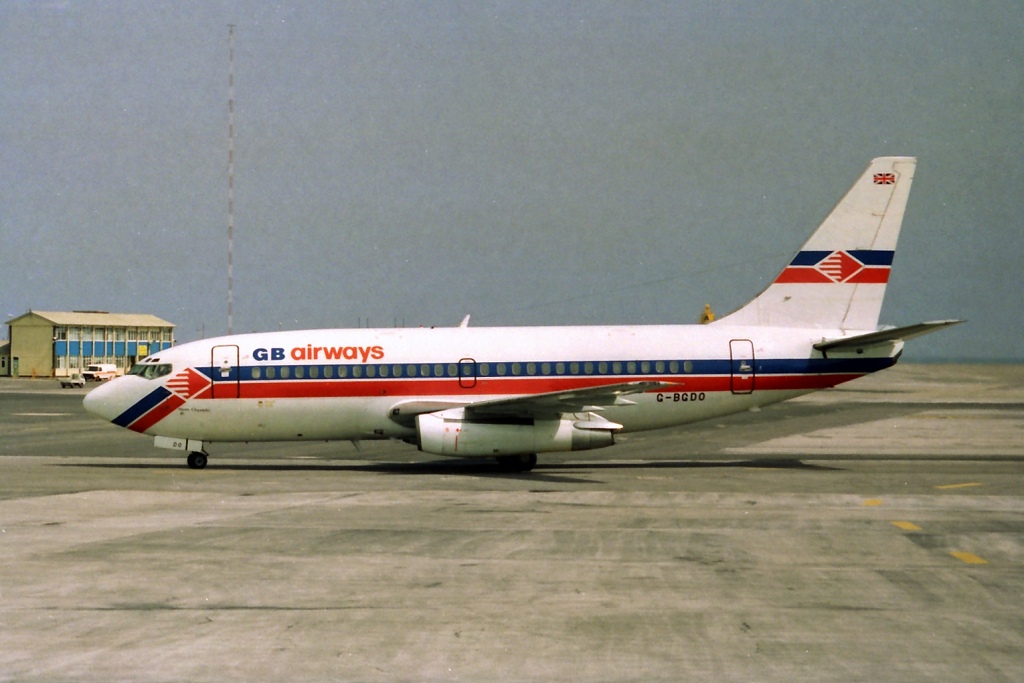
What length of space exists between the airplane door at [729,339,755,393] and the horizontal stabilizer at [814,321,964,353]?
1906 millimetres

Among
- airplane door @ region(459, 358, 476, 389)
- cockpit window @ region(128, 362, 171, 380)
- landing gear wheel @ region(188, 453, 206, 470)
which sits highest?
cockpit window @ region(128, 362, 171, 380)

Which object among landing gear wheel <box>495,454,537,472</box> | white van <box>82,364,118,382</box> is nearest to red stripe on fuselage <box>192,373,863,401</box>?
landing gear wheel <box>495,454,537,472</box>

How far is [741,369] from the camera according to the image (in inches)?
1144

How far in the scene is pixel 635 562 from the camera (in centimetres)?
1445

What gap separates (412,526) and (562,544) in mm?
3014

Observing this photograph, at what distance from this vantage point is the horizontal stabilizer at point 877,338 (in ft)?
89.1

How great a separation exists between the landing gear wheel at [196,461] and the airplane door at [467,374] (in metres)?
7.49

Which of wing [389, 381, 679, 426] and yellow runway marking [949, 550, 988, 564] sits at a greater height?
wing [389, 381, 679, 426]

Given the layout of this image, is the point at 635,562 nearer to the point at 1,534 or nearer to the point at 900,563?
the point at 900,563

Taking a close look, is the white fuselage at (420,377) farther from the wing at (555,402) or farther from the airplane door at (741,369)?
the wing at (555,402)

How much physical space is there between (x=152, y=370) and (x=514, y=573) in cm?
1838

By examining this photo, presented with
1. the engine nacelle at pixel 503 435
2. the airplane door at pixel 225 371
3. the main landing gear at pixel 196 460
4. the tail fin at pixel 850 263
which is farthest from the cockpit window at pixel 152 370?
the tail fin at pixel 850 263

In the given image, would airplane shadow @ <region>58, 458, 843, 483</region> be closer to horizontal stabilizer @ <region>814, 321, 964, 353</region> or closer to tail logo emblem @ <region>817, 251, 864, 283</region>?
horizontal stabilizer @ <region>814, 321, 964, 353</region>

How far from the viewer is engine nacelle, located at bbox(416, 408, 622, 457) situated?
27.0 meters
